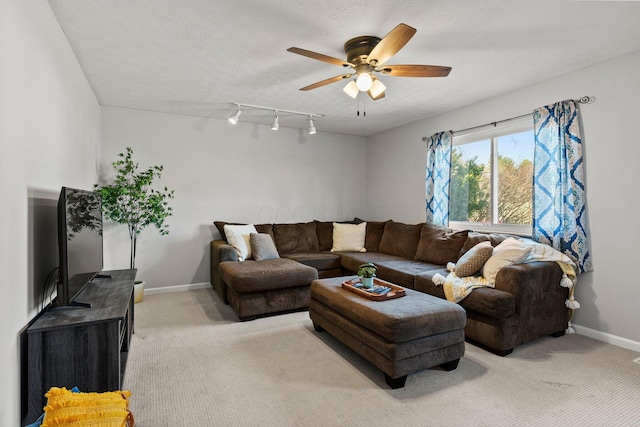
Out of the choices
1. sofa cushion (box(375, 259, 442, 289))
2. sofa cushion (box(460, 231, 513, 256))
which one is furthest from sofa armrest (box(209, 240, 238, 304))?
sofa cushion (box(460, 231, 513, 256))

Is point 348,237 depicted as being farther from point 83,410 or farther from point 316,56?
point 83,410

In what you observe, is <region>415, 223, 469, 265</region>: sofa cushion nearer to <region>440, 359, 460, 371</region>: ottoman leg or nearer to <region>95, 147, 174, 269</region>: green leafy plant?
<region>440, 359, 460, 371</region>: ottoman leg

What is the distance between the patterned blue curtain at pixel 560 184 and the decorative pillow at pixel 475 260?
0.66m

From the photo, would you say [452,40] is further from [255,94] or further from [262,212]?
[262,212]

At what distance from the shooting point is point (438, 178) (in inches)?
175

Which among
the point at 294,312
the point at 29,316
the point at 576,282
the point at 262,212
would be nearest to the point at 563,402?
the point at 576,282

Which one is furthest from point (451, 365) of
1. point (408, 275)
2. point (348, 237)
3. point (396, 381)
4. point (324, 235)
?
point (324, 235)

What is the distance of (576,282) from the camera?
122 inches

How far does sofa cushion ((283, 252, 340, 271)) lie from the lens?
4.41 m

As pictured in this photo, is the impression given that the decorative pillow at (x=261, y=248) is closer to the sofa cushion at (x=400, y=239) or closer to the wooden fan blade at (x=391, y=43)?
the sofa cushion at (x=400, y=239)

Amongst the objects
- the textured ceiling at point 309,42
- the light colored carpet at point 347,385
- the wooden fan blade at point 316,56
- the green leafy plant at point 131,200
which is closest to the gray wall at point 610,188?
the textured ceiling at point 309,42

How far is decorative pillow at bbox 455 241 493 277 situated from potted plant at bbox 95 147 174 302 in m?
3.45

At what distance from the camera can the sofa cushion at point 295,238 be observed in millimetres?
4844

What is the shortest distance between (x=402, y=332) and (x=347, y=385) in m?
0.53
